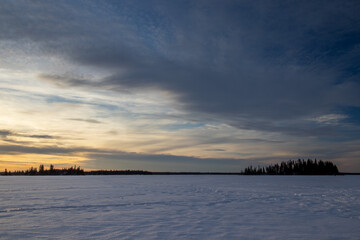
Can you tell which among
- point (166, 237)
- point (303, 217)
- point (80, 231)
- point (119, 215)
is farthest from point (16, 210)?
point (303, 217)

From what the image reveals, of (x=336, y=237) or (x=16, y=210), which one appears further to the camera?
(x=16, y=210)

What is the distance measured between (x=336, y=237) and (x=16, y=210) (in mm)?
19902

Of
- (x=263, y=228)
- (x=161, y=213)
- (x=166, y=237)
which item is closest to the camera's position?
(x=166, y=237)

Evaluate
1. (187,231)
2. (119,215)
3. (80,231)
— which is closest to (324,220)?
(187,231)

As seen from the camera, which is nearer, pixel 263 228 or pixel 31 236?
pixel 31 236

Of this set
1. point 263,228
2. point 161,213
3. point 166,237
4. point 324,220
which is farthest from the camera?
point 161,213

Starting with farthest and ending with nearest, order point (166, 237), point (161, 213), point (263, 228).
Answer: point (161, 213), point (263, 228), point (166, 237)

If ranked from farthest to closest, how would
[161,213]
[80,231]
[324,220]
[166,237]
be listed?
[161,213] → [324,220] → [80,231] → [166,237]

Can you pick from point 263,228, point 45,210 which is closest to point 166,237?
point 263,228

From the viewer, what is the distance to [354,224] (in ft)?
47.8

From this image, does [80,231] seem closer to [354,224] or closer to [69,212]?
[69,212]

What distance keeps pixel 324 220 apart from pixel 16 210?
2037 cm

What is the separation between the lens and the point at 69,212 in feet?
59.9

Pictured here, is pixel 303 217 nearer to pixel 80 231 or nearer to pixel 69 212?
pixel 80 231
